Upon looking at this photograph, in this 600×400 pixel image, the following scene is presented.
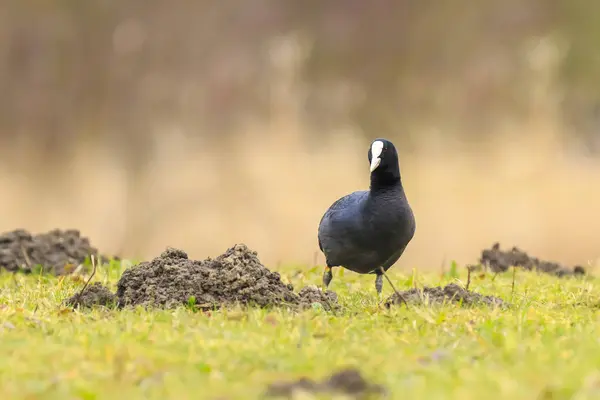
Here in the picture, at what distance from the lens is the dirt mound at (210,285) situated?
7184 mm

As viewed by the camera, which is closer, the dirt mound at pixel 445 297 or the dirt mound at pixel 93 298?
the dirt mound at pixel 445 297

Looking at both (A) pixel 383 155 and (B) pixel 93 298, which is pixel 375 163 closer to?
(A) pixel 383 155

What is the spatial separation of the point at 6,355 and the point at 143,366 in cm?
98

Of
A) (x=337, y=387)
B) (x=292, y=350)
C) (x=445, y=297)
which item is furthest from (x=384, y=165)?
(x=337, y=387)

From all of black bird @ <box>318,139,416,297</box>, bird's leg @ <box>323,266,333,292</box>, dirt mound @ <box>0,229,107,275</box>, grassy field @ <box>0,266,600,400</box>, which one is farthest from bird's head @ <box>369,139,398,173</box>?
dirt mound @ <box>0,229,107,275</box>

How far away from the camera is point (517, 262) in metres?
13.1

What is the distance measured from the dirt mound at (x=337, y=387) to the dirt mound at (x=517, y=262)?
28.0 feet

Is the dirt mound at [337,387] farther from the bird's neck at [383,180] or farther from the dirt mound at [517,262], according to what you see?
the dirt mound at [517,262]

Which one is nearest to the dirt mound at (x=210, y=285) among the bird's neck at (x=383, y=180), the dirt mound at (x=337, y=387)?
the bird's neck at (x=383, y=180)

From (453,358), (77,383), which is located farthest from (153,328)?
(453,358)

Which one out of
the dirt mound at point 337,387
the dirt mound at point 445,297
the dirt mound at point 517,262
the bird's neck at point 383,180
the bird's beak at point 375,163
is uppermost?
the bird's beak at point 375,163

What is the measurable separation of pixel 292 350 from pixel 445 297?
2.25 metres

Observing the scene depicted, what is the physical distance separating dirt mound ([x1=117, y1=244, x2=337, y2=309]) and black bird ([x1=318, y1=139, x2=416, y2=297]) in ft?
3.24

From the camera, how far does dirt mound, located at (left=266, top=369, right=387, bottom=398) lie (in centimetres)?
417
